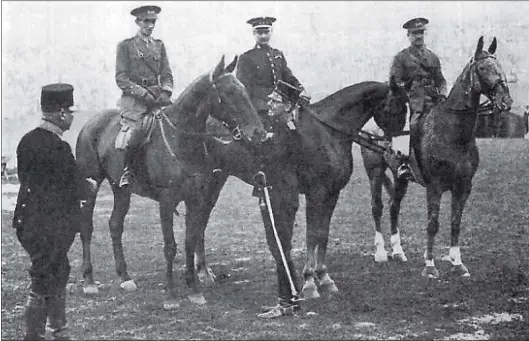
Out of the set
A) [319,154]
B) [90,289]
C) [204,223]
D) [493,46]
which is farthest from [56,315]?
[493,46]

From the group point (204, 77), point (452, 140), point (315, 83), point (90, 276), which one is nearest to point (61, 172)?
point (204, 77)

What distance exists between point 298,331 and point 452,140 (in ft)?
10.2

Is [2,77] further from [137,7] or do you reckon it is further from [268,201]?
[268,201]

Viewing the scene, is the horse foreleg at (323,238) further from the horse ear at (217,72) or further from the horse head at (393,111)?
the horse ear at (217,72)

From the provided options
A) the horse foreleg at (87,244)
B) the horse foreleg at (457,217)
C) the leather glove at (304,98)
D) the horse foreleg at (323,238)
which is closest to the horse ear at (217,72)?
the leather glove at (304,98)

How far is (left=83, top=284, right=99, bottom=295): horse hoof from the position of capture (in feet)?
22.1

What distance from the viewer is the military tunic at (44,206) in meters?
4.96

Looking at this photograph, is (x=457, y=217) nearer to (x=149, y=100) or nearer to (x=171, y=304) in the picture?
(x=171, y=304)

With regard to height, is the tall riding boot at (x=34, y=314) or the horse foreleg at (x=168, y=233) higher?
the horse foreleg at (x=168, y=233)

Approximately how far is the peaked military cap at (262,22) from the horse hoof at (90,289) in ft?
11.3

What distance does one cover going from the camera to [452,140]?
23.3 ft

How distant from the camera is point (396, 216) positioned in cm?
822

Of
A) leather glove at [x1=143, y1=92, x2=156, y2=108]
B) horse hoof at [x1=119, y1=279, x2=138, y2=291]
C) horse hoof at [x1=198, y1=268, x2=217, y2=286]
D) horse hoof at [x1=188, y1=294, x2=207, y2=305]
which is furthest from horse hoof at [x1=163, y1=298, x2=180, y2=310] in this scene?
leather glove at [x1=143, y1=92, x2=156, y2=108]

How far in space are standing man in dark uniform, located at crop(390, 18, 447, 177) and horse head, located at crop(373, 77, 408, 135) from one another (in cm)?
26
